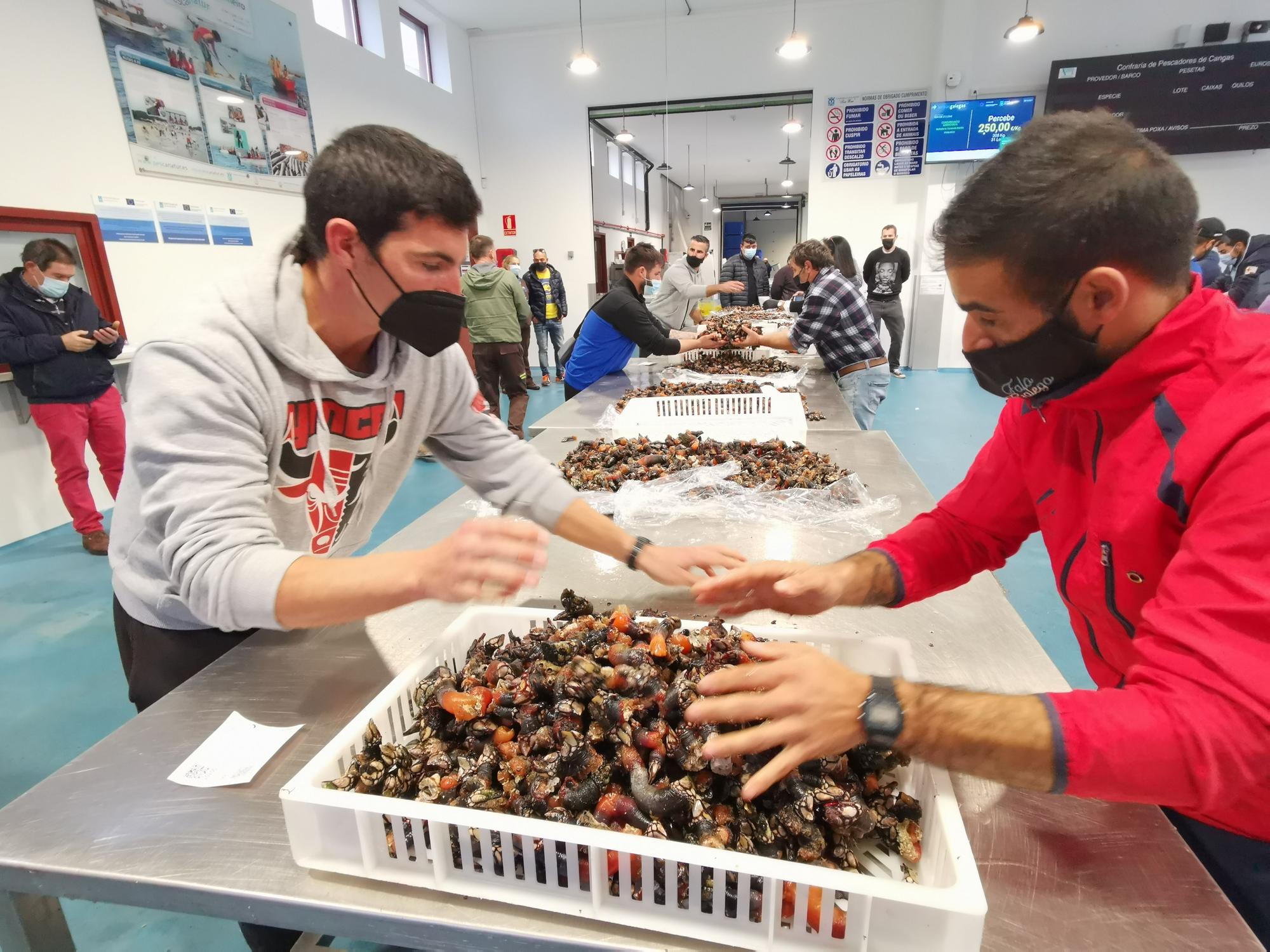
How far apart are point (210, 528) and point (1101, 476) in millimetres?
1508

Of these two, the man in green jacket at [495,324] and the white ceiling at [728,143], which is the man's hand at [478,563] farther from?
the white ceiling at [728,143]

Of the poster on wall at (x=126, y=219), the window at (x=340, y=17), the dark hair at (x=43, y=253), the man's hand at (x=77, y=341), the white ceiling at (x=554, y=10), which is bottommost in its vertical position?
the man's hand at (x=77, y=341)

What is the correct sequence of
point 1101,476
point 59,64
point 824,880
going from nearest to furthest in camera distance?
point 824,880, point 1101,476, point 59,64

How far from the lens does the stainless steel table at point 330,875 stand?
0.94 metres

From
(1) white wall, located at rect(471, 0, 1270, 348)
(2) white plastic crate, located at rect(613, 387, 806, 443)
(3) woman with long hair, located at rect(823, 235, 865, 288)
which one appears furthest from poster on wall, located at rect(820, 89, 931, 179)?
(2) white plastic crate, located at rect(613, 387, 806, 443)

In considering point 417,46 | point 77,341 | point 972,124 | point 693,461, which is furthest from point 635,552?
point 417,46

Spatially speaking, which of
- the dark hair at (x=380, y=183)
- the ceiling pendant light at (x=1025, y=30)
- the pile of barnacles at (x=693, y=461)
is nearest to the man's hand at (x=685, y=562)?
the dark hair at (x=380, y=183)

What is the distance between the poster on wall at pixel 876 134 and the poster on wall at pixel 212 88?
24.7 feet

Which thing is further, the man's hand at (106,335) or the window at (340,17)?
the window at (340,17)

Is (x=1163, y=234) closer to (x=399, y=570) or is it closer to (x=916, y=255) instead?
(x=399, y=570)

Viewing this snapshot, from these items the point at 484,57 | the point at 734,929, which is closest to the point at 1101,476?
the point at 734,929

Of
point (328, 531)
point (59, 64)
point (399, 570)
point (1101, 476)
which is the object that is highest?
point (59, 64)

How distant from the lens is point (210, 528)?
113 cm

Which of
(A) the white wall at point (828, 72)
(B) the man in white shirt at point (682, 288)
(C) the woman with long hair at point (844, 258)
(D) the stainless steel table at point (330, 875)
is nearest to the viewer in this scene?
(D) the stainless steel table at point (330, 875)
